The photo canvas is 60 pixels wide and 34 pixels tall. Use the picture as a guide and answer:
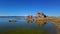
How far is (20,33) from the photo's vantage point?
8672 mm

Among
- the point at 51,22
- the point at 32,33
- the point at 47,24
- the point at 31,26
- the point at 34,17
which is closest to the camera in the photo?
the point at 32,33

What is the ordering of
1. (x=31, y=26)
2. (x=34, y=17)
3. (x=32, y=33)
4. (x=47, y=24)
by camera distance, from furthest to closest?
(x=47, y=24) → (x=31, y=26) → (x=34, y=17) → (x=32, y=33)

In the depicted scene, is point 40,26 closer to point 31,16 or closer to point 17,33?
point 31,16

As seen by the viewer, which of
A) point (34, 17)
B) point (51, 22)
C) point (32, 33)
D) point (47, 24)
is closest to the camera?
point (32, 33)

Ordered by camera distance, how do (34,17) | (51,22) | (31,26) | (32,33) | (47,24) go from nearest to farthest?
(32,33) < (34,17) < (31,26) < (47,24) < (51,22)

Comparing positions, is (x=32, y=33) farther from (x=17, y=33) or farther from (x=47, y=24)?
(x=47, y=24)

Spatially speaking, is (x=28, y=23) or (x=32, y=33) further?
(x=28, y=23)

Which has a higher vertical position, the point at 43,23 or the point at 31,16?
the point at 31,16

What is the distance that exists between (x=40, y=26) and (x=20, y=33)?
3574 mm

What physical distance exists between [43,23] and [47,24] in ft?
2.75

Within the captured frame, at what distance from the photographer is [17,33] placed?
8695 mm

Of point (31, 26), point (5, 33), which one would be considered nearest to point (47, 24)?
point (31, 26)

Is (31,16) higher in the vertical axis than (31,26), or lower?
higher

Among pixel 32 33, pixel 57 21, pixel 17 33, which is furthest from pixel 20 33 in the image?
pixel 57 21
